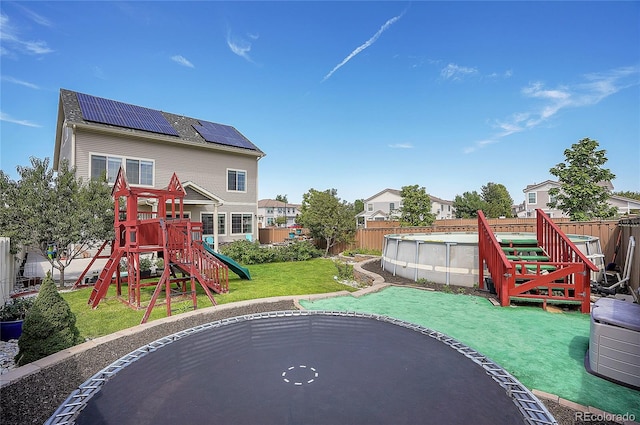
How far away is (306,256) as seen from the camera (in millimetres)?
14539

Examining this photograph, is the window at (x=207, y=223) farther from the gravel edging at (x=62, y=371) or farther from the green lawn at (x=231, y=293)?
the gravel edging at (x=62, y=371)

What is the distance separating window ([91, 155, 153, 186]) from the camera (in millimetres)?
13398

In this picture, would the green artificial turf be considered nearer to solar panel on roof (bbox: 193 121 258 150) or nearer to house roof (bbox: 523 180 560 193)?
solar panel on roof (bbox: 193 121 258 150)

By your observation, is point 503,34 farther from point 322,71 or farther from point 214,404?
point 214,404

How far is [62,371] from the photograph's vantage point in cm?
331

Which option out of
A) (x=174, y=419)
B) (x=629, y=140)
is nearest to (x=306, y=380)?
(x=174, y=419)

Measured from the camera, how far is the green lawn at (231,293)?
5309 millimetres

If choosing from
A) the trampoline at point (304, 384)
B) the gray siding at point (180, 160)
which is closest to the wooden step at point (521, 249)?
the trampoline at point (304, 384)

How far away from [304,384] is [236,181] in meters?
16.8

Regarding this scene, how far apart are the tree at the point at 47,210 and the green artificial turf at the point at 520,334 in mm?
6757

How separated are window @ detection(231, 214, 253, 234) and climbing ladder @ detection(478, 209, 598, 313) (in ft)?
45.1

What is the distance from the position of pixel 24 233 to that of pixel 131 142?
8.19m

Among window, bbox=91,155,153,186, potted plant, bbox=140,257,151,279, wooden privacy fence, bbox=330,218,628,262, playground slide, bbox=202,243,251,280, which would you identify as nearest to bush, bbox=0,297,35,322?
playground slide, bbox=202,243,251,280

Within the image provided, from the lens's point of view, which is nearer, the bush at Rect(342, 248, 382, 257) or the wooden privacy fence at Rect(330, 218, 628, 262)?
the wooden privacy fence at Rect(330, 218, 628, 262)
